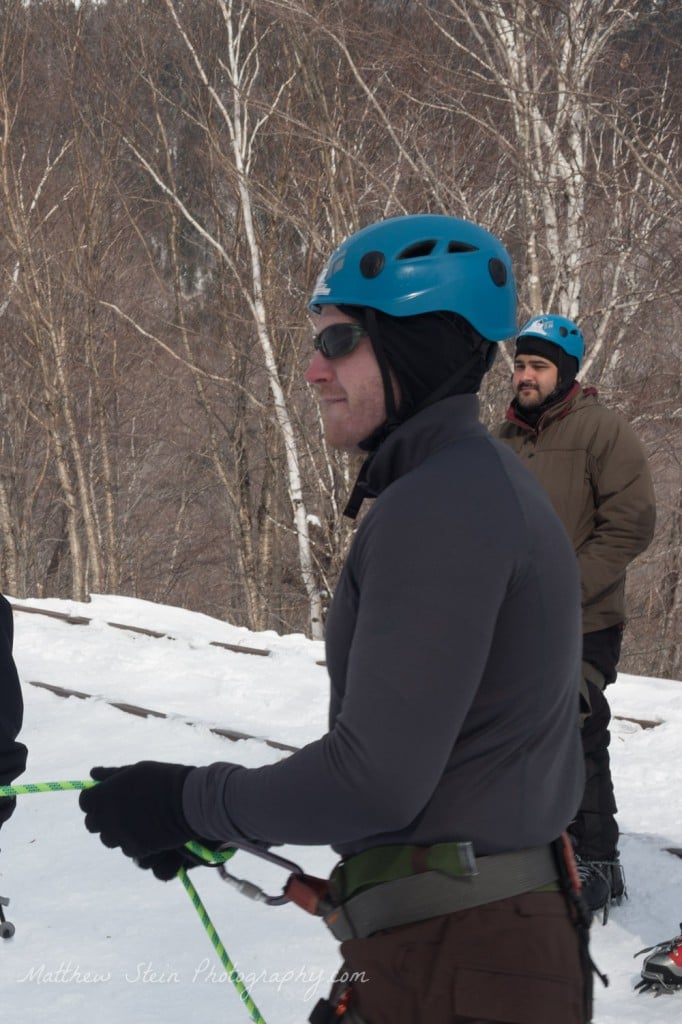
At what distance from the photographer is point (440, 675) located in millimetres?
1450

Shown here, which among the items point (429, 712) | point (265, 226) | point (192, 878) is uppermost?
point (265, 226)

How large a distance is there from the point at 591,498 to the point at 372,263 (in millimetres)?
3029

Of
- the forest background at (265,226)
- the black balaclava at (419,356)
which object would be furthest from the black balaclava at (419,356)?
the forest background at (265,226)

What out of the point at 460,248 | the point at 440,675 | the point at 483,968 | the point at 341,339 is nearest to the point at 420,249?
the point at 460,248

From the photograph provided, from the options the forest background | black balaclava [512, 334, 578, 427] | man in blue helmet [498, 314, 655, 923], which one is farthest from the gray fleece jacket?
the forest background

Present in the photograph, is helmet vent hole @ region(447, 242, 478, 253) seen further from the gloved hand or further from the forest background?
the forest background

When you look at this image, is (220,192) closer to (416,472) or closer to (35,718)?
(35,718)

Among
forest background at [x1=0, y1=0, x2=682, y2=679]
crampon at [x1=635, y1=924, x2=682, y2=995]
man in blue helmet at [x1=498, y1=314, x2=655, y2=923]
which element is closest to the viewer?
crampon at [x1=635, y1=924, x2=682, y2=995]

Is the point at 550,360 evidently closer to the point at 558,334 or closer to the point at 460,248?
the point at 558,334

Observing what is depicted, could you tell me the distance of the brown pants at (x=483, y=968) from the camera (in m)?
1.53

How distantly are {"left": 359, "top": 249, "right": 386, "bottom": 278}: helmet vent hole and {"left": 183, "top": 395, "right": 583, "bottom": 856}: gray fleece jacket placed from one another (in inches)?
9.0

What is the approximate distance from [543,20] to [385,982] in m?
11.4

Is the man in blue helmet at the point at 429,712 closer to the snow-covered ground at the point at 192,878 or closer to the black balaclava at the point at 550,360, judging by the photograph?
the snow-covered ground at the point at 192,878

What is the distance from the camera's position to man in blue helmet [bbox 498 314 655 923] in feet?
14.5
